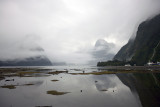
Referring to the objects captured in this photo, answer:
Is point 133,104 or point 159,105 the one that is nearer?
point 159,105

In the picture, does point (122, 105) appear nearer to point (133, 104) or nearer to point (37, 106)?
point (133, 104)

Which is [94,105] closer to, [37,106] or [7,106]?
[37,106]

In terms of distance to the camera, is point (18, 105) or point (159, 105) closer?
point (159, 105)

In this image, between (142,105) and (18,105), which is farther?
(18,105)

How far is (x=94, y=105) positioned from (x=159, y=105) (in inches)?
511

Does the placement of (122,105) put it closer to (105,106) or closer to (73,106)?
(105,106)

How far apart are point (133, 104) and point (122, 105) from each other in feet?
8.29

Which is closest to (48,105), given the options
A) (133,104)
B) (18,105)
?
(18,105)

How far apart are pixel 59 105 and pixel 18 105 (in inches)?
360

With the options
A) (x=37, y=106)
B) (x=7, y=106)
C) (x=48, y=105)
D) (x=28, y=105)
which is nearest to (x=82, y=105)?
(x=48, y=105)

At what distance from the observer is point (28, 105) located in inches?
1144

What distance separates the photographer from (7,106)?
93.5 feet

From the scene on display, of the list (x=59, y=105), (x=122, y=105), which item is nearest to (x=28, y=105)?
(x=59, y=105)

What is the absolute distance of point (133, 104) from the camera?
92.8 feet
